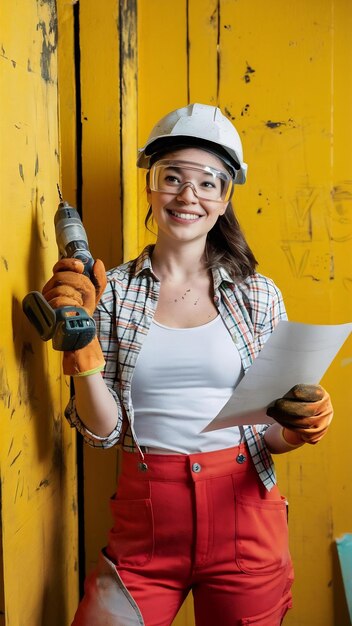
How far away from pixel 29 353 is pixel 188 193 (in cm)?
51

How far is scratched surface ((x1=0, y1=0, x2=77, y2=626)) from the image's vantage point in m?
1.38

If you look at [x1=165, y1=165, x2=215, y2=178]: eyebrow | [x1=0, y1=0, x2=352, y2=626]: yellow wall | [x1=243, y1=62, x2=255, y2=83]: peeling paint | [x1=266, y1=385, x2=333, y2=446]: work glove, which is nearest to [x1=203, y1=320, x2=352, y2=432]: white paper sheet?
[x1=266, y1=385, x2=333, y2=446]: work glove

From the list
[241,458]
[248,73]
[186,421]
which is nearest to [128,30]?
[248,73]

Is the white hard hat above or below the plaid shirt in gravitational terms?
above

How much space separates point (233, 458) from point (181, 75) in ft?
3.90

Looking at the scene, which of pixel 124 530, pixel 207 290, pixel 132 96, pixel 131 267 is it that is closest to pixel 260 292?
pixel 207 290

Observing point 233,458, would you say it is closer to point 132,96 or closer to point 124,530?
point 124,530

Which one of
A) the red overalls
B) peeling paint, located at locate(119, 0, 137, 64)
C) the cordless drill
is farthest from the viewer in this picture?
peeling paint, located at locate(119, 0, 137, 64)

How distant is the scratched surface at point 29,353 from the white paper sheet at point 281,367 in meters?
0.41

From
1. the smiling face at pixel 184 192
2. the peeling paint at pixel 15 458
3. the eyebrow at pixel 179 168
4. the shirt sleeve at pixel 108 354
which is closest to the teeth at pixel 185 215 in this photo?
the smiling face at pixel 184 192

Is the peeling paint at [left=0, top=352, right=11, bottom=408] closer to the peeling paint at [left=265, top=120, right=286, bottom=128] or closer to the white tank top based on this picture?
the white tank top

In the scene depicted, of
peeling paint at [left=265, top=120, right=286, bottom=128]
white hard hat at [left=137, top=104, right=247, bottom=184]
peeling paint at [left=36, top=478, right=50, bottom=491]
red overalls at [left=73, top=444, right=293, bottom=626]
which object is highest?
peeling paint at [left=265, top=120, right=286, bottom=128]

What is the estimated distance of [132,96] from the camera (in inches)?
84.4

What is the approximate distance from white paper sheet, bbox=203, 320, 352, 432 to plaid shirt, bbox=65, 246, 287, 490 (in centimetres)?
17
